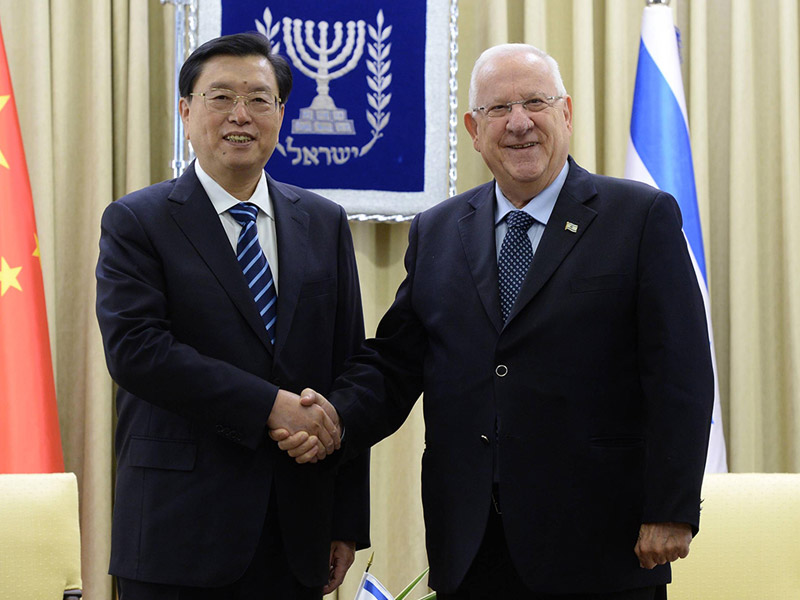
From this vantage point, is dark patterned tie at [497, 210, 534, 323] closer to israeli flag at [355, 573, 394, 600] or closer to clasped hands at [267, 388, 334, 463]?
clasped hands at [267, 388, 334, 463]

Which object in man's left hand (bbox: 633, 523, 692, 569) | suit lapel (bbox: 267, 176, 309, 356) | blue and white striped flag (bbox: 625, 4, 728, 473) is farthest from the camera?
blue and white striped flag (bbox: 625, 4, 728, 473)

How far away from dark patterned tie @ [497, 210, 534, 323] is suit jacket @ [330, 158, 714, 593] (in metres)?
0.03

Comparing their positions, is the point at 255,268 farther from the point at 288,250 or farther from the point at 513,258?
the point at 513,258

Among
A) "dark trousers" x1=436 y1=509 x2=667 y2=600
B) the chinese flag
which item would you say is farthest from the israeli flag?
the chinese flag

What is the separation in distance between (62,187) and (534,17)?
2028mm

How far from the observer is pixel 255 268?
91.8 inches

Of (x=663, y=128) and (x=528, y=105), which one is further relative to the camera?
(x=663, y=128)

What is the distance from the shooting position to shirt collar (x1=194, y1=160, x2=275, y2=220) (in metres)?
2.38

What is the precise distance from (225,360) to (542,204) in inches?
32.9

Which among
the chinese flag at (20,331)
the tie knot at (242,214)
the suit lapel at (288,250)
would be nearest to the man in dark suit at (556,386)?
the suit lapel at (288,250)

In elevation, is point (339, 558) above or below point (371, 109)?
below

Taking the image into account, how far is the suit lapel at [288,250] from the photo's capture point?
2293 mm

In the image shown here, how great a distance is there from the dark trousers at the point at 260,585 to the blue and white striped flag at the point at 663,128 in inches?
84.4

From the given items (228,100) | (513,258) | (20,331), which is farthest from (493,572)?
(20,331)
